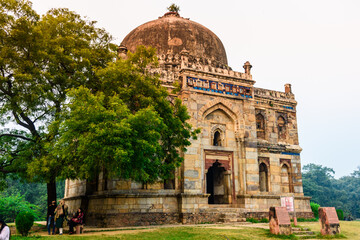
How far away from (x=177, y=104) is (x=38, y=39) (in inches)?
253

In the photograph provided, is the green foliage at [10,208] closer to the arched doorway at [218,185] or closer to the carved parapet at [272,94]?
the arched doorway at [218,185]

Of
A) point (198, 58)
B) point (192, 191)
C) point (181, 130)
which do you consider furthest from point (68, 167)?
point (198, 58)

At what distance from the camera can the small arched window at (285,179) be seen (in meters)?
20.6

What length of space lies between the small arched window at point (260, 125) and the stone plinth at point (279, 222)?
971 cm

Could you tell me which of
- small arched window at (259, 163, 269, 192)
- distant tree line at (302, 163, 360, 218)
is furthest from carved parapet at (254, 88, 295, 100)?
distant tree line at (302, 163, 360, 218)

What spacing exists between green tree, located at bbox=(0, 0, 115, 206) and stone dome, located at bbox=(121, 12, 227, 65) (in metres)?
6.80

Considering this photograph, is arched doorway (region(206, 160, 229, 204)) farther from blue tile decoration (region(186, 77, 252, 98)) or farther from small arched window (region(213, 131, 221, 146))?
blue tile decoration (region(186, 77, 252, 98))

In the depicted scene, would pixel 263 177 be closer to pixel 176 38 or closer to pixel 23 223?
pixel 176 38

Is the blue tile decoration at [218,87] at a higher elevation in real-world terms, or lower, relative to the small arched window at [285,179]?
higher

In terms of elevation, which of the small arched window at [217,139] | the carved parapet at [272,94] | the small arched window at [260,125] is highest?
the carved parapet at [272,94]

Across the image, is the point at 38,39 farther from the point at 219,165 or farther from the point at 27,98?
the point at 219,165

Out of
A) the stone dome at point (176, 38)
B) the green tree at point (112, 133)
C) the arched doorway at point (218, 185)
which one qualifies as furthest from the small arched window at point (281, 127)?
the green tree at point (112, 133)

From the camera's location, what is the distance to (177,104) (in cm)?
1499

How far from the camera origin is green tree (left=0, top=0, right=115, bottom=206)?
12938 millimetres
